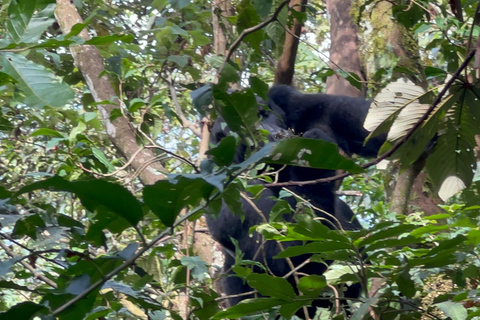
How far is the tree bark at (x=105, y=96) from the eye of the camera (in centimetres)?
270

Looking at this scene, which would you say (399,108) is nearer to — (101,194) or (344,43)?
(101,194)

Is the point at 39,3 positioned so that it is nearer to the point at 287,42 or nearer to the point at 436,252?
the point at 436,252

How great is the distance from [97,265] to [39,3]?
0.51 m

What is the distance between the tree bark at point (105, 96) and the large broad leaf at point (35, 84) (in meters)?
1.65

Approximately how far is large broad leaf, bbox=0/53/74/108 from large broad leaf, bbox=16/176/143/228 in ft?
0.49

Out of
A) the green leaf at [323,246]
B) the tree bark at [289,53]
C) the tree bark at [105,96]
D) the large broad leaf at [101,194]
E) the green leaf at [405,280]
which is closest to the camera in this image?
the large broad leaf at [101,194]

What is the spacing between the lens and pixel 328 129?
127 inches

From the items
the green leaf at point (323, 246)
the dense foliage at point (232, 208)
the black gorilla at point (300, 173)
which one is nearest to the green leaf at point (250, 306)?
the dense foliage at point (232, 208)

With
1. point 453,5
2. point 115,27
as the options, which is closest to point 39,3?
point 453,5

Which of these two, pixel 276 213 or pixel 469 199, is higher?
pixel 469 199

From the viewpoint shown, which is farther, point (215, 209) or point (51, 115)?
point (51, 115)

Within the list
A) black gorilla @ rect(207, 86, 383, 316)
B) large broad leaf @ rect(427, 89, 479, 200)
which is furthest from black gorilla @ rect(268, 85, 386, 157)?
large broad leaf @ rect(427, 89, 479, 200)

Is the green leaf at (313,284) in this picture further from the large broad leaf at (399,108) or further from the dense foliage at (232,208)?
the large broad leaf at (399,108)

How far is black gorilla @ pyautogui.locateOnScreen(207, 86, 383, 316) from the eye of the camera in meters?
2.85
